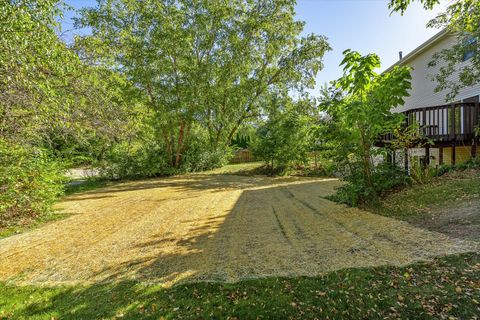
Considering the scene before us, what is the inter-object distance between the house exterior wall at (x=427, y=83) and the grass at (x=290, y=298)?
9.75 m

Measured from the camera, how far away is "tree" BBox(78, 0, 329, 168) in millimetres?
11812

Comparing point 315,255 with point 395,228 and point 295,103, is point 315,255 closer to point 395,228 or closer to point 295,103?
point 395,228

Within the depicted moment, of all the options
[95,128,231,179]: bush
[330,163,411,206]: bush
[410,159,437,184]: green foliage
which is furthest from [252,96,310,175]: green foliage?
[330,163,411,206]: bush

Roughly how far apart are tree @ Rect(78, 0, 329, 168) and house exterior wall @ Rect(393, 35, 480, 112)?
14.7 feet

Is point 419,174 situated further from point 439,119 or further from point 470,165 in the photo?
point 439,119

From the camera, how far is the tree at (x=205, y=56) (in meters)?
11.8

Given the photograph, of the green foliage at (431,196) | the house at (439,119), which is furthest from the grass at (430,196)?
the house at (439,119)

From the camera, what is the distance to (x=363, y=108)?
15.3ft

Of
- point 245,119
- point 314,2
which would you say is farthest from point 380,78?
point 245,119

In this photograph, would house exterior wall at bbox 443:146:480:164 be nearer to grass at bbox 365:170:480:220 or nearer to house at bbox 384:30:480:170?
house at bbox 384:30:480:170

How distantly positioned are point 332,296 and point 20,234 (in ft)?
18.2

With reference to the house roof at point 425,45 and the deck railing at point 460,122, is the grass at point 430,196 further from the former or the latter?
the house roof at point 425,45

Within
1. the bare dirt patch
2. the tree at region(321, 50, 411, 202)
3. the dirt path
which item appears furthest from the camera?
the tree at region(321, 50, 411, 202)

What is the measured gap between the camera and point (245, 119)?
640 inches
